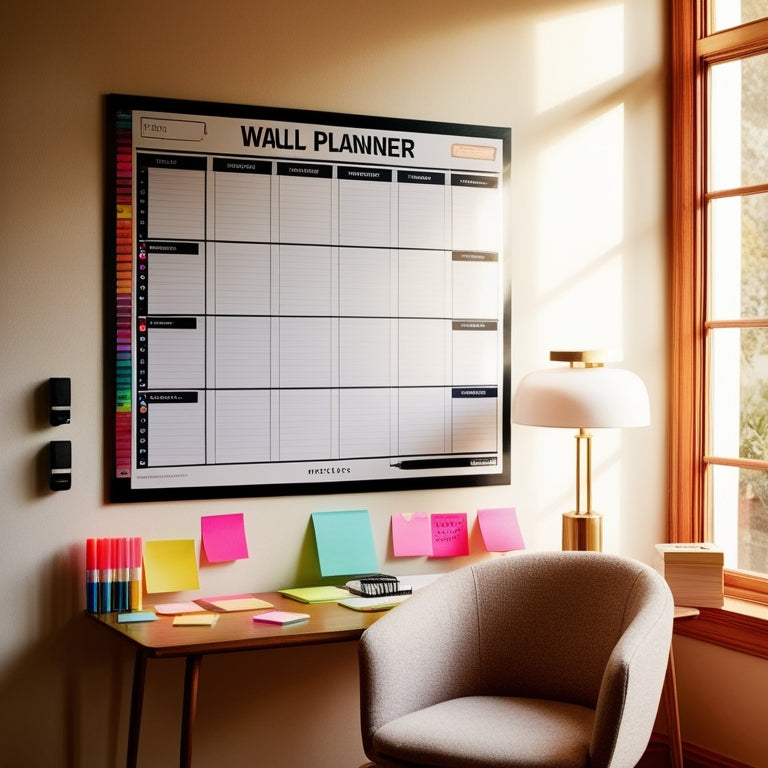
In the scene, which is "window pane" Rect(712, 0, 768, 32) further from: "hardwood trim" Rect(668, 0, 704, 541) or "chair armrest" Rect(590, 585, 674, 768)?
"chair armrest" Rect(590, 585, 674, 768)

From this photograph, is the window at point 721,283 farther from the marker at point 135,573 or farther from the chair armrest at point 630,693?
the marker at point 135,573

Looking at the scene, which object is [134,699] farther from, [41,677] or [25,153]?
[25,153]

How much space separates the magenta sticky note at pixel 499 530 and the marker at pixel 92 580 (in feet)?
3.92

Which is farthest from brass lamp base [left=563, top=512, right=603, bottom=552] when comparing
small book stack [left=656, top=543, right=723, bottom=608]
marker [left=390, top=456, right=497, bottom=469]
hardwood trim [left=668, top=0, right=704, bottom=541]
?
hardwood trim [left=668, top=0, right=704, bottom=541]

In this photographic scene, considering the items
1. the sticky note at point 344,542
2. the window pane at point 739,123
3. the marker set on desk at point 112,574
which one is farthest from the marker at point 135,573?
the window pane at point 739,123

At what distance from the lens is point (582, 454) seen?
11.1 ft

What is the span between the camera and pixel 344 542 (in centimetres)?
308

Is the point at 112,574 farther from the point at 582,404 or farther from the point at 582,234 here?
the point at 582,234

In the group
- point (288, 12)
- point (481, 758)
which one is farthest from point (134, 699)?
point (288, 12)

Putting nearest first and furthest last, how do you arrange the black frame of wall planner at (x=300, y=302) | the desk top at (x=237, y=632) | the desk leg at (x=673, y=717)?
the desk top at (x=237, y=632)
the black frame of wall planner at (x=300, y=302)
the desk leg at (x=673, y=717)

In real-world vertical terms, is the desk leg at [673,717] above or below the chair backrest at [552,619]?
below

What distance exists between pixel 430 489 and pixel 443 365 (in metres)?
0.39

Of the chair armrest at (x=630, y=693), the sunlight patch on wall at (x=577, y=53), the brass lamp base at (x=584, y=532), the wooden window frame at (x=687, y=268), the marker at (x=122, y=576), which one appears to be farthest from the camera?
the wooden window frame at (x=687, y=268)

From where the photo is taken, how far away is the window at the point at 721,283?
3.28 meters
